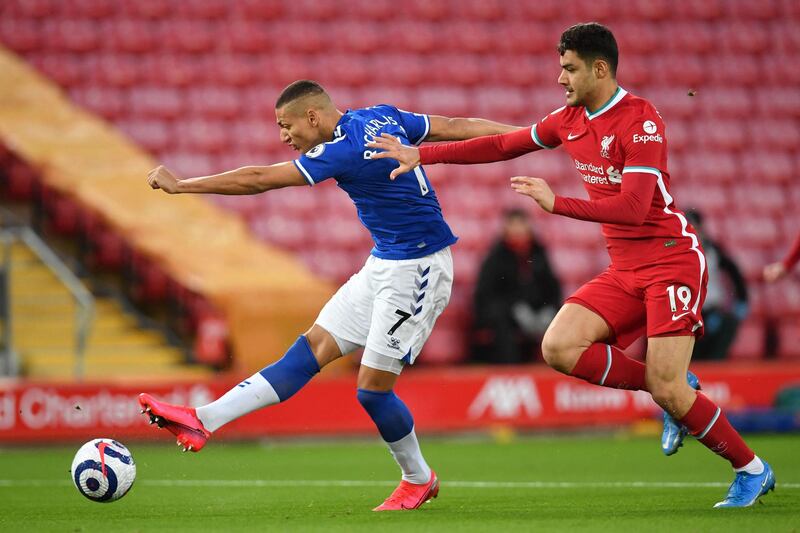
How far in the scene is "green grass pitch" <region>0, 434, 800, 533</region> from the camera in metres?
5.48

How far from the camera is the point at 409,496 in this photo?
619 cm

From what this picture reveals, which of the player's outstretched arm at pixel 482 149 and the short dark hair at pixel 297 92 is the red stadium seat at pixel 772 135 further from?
the short dark hair at pixel 297 92

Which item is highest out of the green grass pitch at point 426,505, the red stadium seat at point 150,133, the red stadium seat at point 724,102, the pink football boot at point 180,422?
the red stadium seat at point 724,102

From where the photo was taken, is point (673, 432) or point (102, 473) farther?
Answer: point (673, 432)

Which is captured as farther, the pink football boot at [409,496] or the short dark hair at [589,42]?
the pink football boot at [409,496]

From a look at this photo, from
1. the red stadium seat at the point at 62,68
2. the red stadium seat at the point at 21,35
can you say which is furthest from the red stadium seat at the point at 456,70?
the red stadium seat at the point at 21,35

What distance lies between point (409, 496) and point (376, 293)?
1.01 metres

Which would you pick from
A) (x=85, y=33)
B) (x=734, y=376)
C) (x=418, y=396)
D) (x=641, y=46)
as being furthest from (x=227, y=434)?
(x=641, y=46)

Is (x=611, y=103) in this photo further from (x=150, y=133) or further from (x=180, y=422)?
(x=150, y=133)

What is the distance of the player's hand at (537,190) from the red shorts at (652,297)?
79 centimetres

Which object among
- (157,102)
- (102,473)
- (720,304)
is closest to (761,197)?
(720,304)

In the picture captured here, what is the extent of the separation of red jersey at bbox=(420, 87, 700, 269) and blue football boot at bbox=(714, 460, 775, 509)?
1087 mm

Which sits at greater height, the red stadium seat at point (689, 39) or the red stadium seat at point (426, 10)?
the red stadium seat at point (426, 10)

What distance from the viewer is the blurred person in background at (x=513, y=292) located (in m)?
11.6
